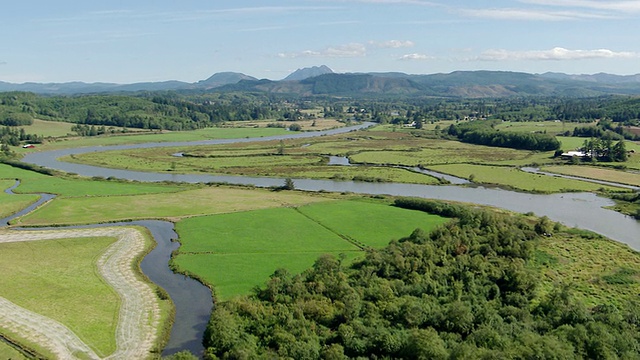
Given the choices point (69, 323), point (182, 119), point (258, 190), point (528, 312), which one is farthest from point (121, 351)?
point (182, 119)

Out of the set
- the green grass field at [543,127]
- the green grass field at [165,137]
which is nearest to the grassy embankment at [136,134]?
the green grass field at [165,137]

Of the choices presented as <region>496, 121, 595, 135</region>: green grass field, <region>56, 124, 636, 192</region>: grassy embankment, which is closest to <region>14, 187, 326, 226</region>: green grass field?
<region>56, 124, 636, 192</region>: grassy embankment

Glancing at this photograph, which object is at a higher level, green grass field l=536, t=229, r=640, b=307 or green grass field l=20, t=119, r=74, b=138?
green grass field l=20, t=119, r=74, b=138

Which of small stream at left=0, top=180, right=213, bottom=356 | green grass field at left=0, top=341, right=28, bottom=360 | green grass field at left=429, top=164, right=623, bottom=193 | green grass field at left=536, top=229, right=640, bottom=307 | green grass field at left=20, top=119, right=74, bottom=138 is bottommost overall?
green grass field at left=429, top=164, right=623, bottom=193

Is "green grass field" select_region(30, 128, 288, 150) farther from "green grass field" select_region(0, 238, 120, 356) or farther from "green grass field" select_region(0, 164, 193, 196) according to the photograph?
"green grass field" select_region(0, 238, 120, 356)

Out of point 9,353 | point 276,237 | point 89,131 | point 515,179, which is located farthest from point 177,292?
point 89,131

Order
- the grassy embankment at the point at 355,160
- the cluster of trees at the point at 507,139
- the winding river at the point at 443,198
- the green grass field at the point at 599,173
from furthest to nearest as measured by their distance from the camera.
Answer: the cluster of trees at the point at 507,139 → the grassy embankment at the point at 355,160 → the green grass field at the point at 599,173 → the winding river at the point at 443,198

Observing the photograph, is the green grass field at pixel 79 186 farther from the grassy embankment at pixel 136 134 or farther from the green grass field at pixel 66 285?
the grassy embankment at pixel 136 134

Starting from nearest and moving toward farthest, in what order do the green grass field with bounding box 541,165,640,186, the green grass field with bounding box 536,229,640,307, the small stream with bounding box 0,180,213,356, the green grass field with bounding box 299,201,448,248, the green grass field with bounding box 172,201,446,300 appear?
the small stream with bounding box 0,180,213,356
the green grass field with bounding box 536,229,640,307
the green grass field with bounding box 172,201,446,300
the green grass field with bounding box 299,201,448,248
the green grass field with bounding box 541,165,640,186
